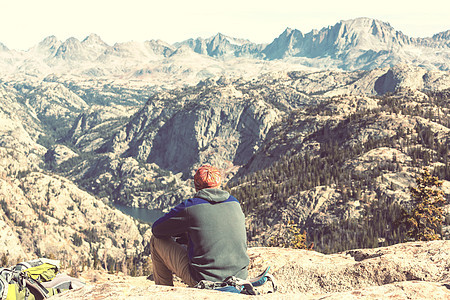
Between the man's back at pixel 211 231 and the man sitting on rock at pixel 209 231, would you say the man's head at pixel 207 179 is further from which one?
the man's back at pixel 211 231

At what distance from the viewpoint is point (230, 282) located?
10312 mm

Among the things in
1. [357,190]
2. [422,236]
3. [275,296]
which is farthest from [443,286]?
[357,190]

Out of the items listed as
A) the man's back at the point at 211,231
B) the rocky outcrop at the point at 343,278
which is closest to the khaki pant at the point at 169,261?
the man's back at the point at 211,231

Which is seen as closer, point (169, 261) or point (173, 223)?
point (173, 223)

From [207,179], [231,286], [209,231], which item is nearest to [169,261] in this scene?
[209,231]

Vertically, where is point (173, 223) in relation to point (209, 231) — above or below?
A: above

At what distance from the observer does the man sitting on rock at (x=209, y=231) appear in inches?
417

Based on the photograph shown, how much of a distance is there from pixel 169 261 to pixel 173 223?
5.97 ft

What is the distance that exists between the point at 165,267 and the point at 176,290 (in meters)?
2.96

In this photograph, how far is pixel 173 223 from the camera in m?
10.9

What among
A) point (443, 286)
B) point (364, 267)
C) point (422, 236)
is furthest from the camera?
point (422, 236)

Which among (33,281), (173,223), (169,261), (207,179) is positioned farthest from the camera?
(169,261)

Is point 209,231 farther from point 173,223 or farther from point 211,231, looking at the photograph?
point 173,223

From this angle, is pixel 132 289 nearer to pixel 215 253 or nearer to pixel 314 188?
pixel 215 253
